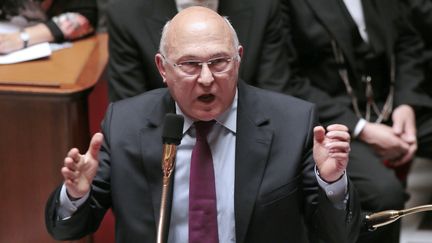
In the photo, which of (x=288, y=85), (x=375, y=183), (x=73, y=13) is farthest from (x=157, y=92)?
(x=73, y=13)

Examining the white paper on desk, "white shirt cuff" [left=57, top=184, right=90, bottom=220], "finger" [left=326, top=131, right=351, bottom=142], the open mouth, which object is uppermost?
"finger" [left=326, top=131, right=351, bottom=142]

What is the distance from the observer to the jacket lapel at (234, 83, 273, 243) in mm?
1434

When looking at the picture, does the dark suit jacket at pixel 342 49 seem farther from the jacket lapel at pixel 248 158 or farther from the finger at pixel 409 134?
the jacket lapel at pixel 248 158

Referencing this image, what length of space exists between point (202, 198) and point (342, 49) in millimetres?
862

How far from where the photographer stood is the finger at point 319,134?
1.34 meters

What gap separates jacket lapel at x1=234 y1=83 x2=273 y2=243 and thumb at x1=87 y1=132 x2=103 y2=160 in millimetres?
260

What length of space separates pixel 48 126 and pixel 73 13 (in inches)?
19.3

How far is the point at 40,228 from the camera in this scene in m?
2.06

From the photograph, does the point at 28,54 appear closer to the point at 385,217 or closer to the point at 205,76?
the point at 205,76

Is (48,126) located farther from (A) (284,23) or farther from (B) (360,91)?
(B) (360,91)

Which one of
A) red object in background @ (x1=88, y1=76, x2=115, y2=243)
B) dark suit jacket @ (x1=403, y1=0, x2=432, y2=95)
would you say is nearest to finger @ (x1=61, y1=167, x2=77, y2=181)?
red object in background @ (x1=88, y1=76, x2=115, y2=243)

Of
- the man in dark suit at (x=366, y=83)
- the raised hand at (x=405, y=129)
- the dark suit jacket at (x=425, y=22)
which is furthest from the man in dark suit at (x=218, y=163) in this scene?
the dark suit jacket at (x=425, y=22)

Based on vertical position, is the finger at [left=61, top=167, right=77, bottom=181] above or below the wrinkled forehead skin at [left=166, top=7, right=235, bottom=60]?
below

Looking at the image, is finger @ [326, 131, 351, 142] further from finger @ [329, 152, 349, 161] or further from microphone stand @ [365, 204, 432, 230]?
microphone stand @ [365, 204, 432, 230]
